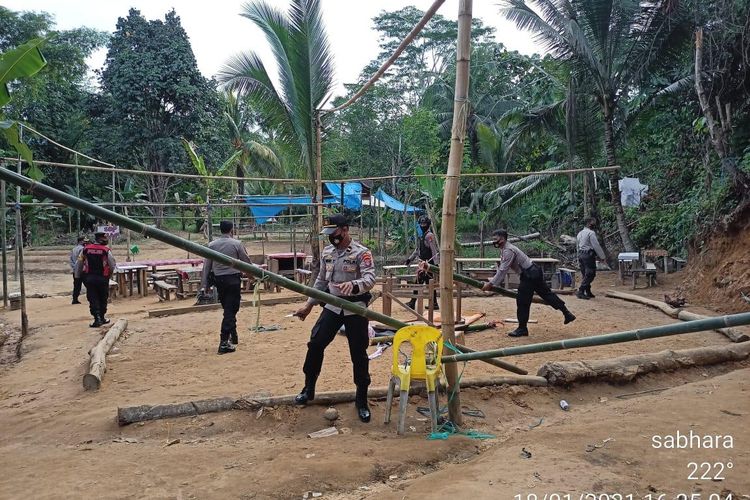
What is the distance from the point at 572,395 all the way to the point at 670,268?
962 cm

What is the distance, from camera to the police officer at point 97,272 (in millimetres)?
8828

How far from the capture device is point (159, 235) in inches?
145

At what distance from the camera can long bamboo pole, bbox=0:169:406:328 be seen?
3.25 meters

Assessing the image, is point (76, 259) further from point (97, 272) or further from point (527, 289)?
point (527, 289)

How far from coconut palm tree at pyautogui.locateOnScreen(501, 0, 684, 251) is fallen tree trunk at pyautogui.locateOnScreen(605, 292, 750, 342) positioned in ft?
12.4

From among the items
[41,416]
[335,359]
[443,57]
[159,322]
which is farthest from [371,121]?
[41,416]

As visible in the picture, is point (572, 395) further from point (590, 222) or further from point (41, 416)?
point (590, 222)

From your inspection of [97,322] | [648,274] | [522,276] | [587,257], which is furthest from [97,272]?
[648,274]

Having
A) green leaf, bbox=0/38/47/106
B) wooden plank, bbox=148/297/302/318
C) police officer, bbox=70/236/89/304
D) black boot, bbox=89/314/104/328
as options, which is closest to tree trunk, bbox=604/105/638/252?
wooden plank, bbox=148/297/302/318

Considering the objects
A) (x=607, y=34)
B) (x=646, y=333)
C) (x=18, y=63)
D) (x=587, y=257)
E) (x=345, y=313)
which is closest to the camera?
(x=646, y=333)

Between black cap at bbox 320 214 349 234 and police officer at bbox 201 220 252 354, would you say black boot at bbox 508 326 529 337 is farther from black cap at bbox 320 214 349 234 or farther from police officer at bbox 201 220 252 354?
black cap at bbox 320 214 349 234

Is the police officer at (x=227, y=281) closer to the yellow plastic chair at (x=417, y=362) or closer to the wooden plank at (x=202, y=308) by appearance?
the wooden plank at (x=202, y=308)

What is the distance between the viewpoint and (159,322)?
366 inches

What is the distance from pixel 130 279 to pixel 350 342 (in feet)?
34.1
